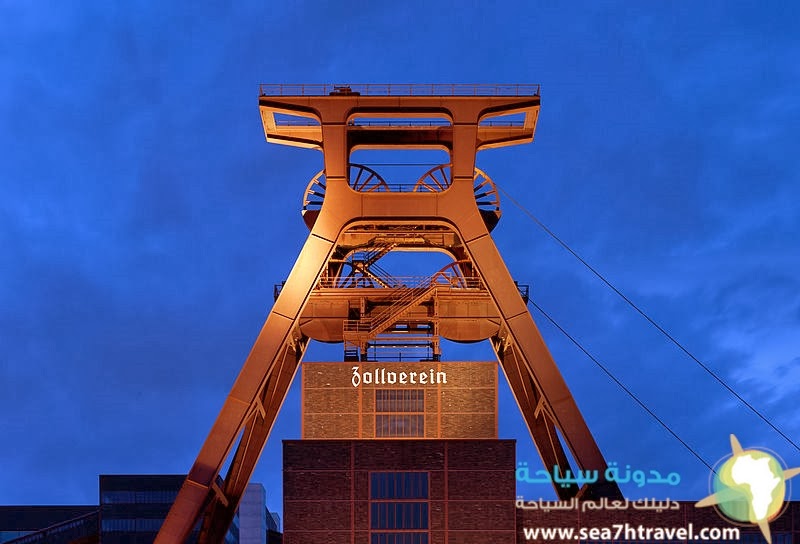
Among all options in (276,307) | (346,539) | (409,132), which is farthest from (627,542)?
(409,132)

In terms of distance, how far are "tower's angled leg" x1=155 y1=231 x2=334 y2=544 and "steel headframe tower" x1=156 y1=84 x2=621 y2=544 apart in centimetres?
4

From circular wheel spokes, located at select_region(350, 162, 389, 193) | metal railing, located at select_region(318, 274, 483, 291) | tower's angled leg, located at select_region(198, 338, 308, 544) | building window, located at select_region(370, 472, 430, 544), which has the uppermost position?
circular wheel spokes, located at select_region(350, 162, 389, 193)

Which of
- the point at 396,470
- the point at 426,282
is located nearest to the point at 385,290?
the point at 426,282

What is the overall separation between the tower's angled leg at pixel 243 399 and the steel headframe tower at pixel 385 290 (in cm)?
4

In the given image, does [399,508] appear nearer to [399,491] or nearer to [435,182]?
[399,491]

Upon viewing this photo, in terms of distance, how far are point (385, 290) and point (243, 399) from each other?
7.88 m

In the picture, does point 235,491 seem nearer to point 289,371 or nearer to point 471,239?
point 289,371

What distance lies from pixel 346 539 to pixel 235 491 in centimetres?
810

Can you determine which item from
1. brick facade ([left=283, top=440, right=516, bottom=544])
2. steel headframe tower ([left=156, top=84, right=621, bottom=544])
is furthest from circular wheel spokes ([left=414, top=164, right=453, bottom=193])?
brick facade ([left=283, top=440, right=516, bottom=544])

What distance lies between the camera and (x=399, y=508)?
32531mm

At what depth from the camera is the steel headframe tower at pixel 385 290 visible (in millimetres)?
35281

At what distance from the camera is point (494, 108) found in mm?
37938

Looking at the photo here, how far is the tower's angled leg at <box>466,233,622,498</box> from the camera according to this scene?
34594 millimetres

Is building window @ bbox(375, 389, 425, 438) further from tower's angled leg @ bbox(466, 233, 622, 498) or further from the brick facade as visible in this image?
the brick facade
